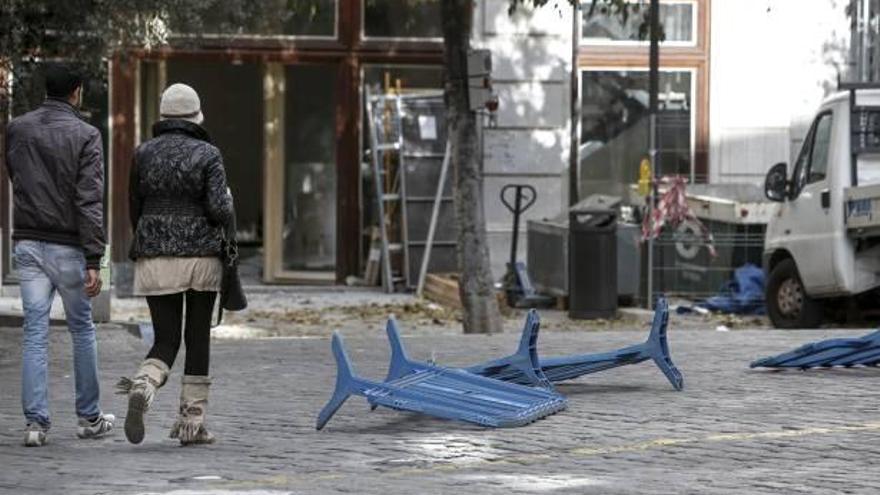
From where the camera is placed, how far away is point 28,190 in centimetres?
881

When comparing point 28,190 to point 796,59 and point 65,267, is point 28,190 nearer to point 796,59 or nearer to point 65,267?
point 65,267

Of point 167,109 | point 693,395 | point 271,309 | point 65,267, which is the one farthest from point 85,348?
point 271,309

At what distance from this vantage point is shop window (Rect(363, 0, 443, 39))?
23.0 m

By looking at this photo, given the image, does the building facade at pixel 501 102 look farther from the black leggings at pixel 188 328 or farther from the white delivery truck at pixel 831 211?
the black leggings at pixel 188 328

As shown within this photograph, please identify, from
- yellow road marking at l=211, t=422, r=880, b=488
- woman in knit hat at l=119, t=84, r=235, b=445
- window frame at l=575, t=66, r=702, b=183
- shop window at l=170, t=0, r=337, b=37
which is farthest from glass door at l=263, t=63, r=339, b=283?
yellow road marking at l=211, t=422, r=880, b=488

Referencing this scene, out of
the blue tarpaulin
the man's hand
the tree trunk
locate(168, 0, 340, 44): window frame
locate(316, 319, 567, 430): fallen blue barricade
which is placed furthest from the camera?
locate(168, 0, 340, 44): window frame

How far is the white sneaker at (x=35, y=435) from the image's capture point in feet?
28.7

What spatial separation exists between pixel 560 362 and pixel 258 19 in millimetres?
9311

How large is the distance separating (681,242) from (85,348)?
13.6m

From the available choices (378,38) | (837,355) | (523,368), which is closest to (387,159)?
(378,38)

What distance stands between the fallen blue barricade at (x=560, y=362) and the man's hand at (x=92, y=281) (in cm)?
232

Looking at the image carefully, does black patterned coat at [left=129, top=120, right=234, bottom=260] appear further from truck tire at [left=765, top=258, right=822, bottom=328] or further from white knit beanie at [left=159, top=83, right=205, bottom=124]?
truck tire at [left=765, top=258, right=822, bottom=328]

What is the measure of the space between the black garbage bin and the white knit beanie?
1233 cm

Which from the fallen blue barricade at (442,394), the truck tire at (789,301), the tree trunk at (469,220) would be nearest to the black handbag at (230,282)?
A: the fallen blue barricade at (442,394)
